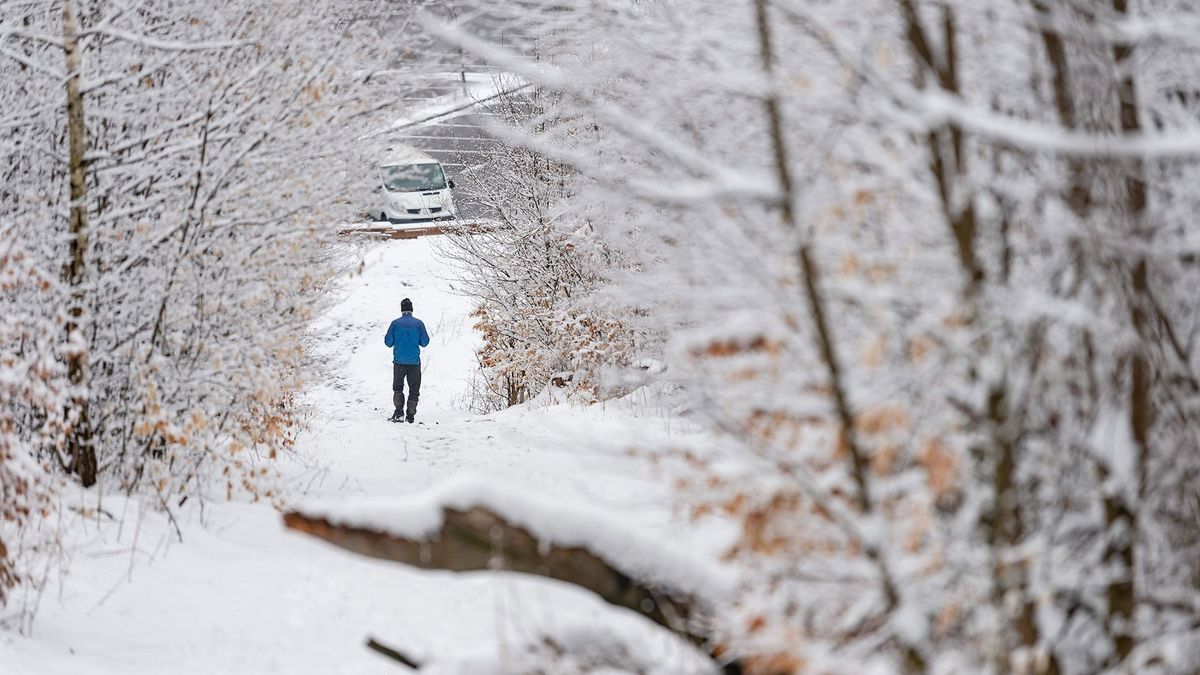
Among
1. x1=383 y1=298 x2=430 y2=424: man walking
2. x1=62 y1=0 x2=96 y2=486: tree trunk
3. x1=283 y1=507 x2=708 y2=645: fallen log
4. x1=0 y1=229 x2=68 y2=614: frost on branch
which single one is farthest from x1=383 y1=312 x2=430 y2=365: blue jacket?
x1=283 y1=507 x2=708 y2=645: fallen log

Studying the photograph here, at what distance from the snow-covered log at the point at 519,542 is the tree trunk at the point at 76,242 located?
15.3 ft

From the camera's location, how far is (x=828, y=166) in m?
3.80

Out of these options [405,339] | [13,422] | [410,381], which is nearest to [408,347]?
[405,339]

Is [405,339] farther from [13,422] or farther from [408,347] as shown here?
[13,422]

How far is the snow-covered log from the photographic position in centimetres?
404

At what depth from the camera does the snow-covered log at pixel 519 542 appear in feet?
13.3

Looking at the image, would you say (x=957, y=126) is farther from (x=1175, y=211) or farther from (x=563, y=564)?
(x=563, y=564)

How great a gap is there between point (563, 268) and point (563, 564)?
14.6 m

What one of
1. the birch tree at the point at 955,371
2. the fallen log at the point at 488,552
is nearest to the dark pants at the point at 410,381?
the fallen log at the point at 488,552

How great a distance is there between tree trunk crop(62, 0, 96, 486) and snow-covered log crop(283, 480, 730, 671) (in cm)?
468

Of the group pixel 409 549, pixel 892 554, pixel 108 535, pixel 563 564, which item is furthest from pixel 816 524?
pixel 108 535

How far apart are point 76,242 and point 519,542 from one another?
19.6 ft

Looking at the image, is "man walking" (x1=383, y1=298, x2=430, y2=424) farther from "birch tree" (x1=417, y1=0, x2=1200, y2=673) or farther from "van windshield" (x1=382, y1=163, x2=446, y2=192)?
"birch tree" (x1=417, y1=0, x2=1200, y2=673)

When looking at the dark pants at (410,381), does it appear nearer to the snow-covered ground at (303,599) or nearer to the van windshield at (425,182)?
the snow-covered ground at (303,599)
